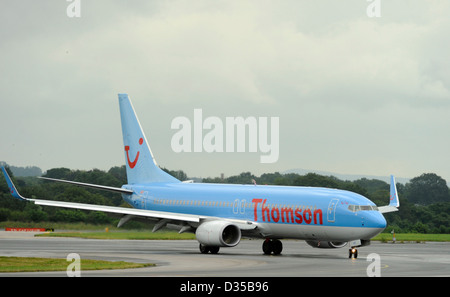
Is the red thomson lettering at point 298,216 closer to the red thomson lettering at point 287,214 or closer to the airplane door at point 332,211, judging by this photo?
the red thomson lettering at point 287,214

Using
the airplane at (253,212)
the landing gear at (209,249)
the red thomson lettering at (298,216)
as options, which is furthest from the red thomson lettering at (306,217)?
the landing gear at (209,249)

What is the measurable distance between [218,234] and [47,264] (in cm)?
1342

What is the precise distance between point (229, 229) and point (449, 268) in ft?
49.9

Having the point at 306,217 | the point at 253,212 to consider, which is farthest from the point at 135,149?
the point at 306,217

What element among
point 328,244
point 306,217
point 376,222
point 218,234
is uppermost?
point 306,217

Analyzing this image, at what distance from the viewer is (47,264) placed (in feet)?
116

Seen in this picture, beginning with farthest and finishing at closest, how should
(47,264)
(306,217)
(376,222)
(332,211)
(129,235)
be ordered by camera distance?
(129,235), (306,217), (332,211), (376,222), (47,264)

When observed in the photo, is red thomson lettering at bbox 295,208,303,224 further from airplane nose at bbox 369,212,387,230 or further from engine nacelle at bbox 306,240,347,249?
airplane nose at bbox 369,212,387,230

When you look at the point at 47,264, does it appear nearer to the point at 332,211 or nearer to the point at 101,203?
the point at 332,211

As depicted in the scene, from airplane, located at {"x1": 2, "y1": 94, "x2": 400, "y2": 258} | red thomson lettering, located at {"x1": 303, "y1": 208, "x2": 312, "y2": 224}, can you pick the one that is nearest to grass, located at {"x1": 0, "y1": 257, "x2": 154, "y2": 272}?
airplane, located at {"x1": 2, "y1": 94, "x2": 400, "y2": 258}

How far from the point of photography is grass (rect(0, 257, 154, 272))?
108ft
